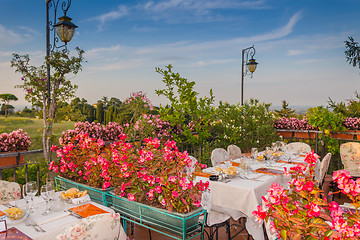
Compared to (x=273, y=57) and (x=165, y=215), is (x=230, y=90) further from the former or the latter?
(x=165, y=215)

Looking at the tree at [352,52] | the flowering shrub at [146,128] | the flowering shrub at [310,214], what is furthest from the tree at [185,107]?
the tree at [352,52]

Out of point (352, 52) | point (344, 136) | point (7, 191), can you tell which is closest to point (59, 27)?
point (7, 191)

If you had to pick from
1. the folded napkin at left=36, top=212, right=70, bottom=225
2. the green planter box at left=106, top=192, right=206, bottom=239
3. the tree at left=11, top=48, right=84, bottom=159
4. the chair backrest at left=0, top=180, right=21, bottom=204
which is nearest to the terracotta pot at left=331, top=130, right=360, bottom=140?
the green planter box at left=106, top=192, right=206, bottom=239

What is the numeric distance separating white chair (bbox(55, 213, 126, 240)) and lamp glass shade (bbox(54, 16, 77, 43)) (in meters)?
3.13

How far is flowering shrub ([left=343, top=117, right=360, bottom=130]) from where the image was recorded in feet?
19.7

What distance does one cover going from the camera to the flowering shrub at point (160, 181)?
6.93 feet

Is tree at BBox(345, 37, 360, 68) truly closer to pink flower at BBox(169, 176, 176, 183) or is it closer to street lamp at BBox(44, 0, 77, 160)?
street lamp at BBox(44, 0, 77, 160)

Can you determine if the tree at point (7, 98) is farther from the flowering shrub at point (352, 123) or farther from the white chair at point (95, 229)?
the flowering shrub at point (352, 123)

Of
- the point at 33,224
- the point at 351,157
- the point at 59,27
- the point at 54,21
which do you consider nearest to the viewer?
the point at 33,224

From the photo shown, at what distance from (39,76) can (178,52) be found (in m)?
5.25

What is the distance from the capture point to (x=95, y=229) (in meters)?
1.56

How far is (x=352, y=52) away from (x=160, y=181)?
1113 centimetres

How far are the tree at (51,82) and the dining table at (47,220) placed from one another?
7.33ft

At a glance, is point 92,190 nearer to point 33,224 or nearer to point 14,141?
point 33,224
